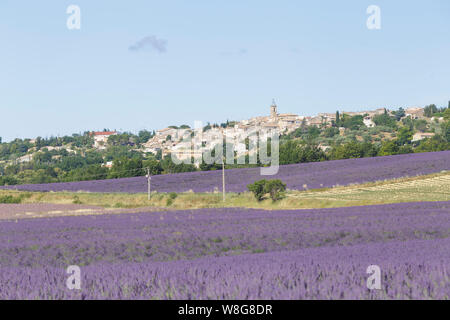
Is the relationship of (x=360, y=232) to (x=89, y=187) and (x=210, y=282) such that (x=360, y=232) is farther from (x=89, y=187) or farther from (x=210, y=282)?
(x=89, y=187)

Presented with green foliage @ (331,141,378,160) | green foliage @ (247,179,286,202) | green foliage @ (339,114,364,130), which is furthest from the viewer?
green foliage @ (339,114,364,130)

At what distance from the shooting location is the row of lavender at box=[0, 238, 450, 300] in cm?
618

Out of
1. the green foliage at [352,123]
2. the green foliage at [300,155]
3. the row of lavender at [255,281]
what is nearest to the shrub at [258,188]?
the row of lavender at [255,281]

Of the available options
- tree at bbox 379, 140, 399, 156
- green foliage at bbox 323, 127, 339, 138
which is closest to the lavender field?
tree at bbox 379, 140, 399, 156

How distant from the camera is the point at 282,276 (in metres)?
7.23

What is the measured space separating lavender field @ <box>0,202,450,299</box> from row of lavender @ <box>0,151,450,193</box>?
29347mm

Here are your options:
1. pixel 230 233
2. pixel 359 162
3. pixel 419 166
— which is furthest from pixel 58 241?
pixel 359 162

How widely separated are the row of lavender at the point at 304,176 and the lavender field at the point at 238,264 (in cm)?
2935

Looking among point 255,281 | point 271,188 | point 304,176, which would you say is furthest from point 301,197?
point 255,281

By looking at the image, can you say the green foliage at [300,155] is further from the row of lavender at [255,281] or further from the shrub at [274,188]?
the row of lavender at [255,281]

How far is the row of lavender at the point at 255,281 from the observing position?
6.18 metres

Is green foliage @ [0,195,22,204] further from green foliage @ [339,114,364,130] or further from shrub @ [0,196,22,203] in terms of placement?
green foliage @ [339,114,364,130]

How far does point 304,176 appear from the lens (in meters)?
52.9
